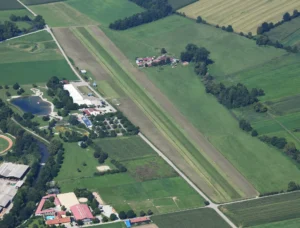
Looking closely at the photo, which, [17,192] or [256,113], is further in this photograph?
[256,113]

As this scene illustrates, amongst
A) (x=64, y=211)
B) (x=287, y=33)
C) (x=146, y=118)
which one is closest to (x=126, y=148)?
(x=146, y=118)

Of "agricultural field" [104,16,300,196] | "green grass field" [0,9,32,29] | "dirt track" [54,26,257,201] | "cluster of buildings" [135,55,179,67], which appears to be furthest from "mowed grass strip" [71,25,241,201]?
"green grass field" [0,9,32,29]

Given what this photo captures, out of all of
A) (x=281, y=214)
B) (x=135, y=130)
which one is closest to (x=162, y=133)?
(x=135, y=130)

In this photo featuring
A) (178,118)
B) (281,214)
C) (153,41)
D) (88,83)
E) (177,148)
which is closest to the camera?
(281,214)

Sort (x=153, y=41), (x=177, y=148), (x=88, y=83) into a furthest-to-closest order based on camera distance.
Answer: (x=153, y=41), (x=88, y=83), (x=177, y=148)

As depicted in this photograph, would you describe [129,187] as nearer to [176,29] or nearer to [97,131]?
[97,131]

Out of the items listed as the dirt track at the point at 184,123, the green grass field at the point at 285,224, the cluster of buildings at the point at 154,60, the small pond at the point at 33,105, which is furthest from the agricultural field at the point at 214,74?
the small pond at the point at 33,105

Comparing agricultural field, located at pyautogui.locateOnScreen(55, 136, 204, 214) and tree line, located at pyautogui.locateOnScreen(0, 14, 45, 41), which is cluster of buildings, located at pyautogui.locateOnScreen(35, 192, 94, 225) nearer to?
agricultural field, located at pyautogui.locateOnScreen(55, 136, 204, 214)

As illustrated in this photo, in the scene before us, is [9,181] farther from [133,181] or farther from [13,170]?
[133,181]
